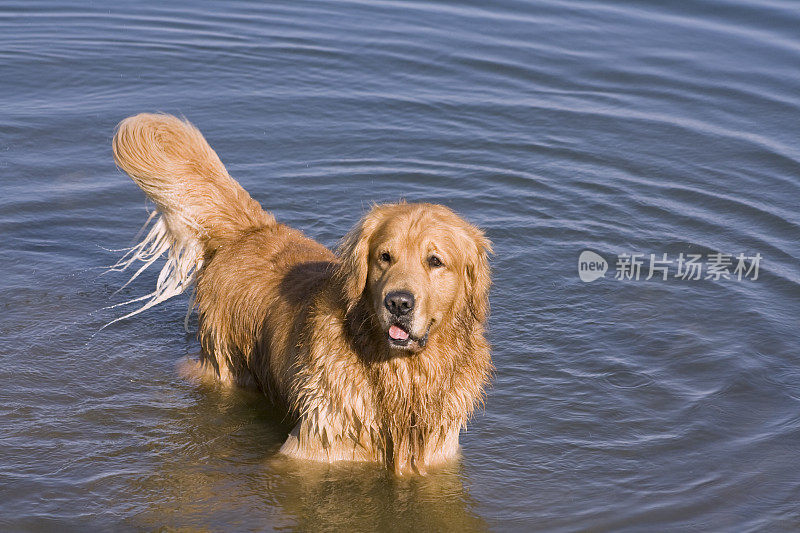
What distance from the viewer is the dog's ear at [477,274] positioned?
6020 millimetres

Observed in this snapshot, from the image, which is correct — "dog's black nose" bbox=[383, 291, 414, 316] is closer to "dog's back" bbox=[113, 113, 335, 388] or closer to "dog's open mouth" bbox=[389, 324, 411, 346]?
"dog's open mouth" bbox=[389, 324, 411, 346]

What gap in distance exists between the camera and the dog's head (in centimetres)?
561

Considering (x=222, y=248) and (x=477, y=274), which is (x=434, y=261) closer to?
(x=477, y=274)

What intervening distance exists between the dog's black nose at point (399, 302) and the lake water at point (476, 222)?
1418 mm

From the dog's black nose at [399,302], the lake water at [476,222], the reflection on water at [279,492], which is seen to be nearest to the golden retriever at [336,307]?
the dog's black nose at [399,302]

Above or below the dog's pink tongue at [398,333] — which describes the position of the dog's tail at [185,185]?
above

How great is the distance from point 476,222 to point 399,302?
15.7 ft

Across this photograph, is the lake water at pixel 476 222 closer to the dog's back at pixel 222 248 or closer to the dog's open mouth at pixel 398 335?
the dog's back at pixel 222 248

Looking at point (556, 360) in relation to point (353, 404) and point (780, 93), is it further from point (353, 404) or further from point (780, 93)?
point (780, 93)

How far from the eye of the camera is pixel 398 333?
5668mm

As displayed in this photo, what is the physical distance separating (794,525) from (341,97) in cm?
873

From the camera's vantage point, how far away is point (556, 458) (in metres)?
6.86

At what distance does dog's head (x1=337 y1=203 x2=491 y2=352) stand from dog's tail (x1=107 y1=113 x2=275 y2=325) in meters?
1.56

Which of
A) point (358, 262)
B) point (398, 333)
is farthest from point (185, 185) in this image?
point (398, 333)
